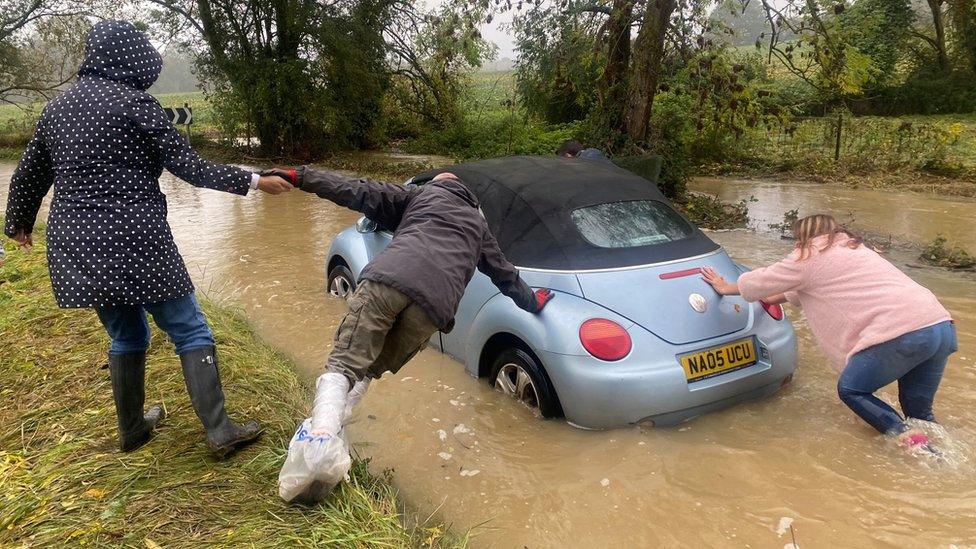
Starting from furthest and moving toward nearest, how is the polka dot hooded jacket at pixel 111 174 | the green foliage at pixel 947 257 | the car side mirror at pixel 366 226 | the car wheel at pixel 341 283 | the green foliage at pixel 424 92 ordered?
the green foliage at pixel 424 92, the green foliage at pixel 947 257, the car wheel at pixel 341 283, the car side mirror at pixel 366 226, the polka dot hooded jacket at pixel 111 174

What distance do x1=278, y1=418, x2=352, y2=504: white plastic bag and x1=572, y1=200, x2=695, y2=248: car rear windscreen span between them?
209 cm

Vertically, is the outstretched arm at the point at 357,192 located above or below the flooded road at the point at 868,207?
above

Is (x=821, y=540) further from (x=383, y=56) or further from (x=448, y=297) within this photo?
(x=383, y=56)

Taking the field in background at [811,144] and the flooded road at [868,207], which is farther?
the field in background at [811,144]

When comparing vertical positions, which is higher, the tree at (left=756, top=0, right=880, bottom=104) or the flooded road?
the tree at (left=756, top=0, right=880, bottom=104)

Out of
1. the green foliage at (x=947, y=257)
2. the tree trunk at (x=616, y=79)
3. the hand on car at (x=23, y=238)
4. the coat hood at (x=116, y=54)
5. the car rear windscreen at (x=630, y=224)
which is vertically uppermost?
the tree trunk at (x=616, y=79)

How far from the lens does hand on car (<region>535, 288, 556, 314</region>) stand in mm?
3701

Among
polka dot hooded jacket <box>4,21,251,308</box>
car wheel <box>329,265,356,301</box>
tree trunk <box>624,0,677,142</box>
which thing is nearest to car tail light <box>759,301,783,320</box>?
polka dot hooded jacket <box>4,21,251,308</box>

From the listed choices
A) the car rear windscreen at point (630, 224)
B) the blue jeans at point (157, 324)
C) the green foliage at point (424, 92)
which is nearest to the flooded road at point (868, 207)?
the car rear windscreen at point (630, 224)

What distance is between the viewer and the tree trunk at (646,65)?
9.70 meters

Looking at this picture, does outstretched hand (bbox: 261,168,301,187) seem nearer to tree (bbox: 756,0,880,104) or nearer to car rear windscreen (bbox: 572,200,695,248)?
car rear windscreen (bbox: 572,200,695,248)

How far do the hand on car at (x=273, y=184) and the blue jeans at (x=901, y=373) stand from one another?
2.97m

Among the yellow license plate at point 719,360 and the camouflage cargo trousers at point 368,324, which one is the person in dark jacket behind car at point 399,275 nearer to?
the camouflage cargo trousers at point 368,324

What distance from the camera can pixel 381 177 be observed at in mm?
15555
